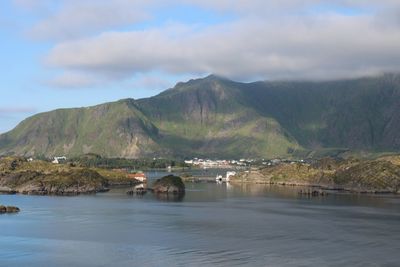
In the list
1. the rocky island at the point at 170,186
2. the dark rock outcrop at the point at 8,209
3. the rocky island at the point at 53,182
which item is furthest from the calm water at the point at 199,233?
the rocky island at the point at 53,182

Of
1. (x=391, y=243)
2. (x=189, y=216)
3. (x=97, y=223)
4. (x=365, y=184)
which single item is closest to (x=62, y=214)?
(x=97, y=223)

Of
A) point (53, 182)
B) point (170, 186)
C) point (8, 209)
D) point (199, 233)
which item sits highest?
point (53, 182)

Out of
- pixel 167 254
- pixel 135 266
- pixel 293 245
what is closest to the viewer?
pixel 135 266

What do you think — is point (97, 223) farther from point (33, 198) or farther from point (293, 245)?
point (33, 198)

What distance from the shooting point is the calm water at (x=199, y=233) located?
71.1 meters

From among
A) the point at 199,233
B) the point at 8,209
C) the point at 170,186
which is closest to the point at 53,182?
the point at 170,186

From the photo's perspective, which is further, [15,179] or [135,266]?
[15,179]

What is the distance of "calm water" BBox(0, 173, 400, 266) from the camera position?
2800 inches

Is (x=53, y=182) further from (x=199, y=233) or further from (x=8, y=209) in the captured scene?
(x=199, y=233)

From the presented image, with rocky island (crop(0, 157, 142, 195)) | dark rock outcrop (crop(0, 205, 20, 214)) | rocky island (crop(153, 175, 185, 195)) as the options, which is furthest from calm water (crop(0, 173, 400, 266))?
rocky island (crop(0, 157, 142, 195))

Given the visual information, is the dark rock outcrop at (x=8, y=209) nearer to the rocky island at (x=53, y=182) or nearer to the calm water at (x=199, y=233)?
the calm water at (x=199, y=233)

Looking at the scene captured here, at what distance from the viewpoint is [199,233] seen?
91.5 metres

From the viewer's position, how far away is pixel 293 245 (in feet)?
265

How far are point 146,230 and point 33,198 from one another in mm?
66304
